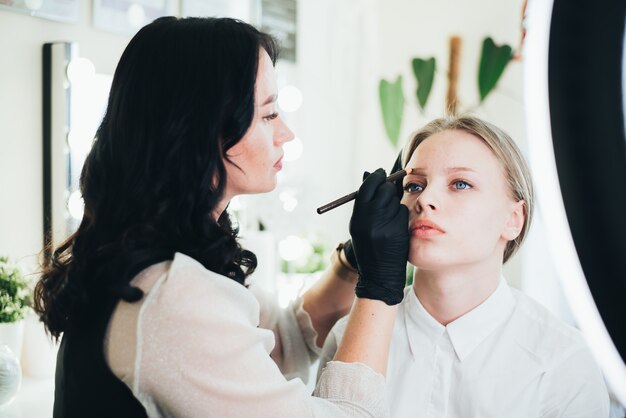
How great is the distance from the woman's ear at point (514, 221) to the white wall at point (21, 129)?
3.78 ft

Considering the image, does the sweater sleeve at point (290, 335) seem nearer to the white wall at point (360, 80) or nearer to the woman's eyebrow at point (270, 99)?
the woman's eyebrow at point (270, 99)

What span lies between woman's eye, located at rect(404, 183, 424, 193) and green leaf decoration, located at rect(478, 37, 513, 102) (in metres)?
1.31

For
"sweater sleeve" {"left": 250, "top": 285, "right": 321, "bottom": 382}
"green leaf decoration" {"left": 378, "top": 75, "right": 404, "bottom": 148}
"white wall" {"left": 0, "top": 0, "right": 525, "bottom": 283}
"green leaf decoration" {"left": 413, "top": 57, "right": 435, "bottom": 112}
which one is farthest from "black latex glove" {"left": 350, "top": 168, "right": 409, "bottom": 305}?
"green leaf decoration" {"left": 378, "top": 75, "right": 404, "bottom": 148}

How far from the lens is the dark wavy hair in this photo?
89 cm

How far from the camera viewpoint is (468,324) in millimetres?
1101

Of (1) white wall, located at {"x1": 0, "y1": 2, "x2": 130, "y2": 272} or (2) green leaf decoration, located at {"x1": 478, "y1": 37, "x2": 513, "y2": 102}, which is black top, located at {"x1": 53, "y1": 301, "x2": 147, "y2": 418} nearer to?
(1) white wall, located at {"x1": 0, "y1": 2, "x2": 130, "y2": 272}

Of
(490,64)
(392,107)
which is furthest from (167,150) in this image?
(392,107)

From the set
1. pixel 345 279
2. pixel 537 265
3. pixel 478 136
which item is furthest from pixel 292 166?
pixel 478 136

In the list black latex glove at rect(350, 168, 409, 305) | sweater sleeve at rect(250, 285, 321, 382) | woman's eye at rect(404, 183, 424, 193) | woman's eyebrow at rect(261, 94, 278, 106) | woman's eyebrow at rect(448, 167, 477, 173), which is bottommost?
sweater sleeve at rect(250, 285, 321, 382)

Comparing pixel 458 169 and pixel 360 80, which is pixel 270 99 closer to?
pixel 458 169

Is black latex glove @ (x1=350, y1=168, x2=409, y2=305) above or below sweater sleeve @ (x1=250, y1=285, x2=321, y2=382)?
above

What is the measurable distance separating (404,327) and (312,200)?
140cm

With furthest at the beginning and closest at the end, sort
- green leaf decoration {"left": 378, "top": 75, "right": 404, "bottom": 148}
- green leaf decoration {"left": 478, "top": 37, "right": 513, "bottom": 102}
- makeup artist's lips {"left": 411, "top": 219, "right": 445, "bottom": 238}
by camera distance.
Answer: green leaf decoration {"left": 378, "top": 75, "right": 404, "bottom": 148}, green leaf decoration {"left": 478, "top": 37, "right": 513, "bottom": 102}, makeup artist's lips {"left": 411, "top": 219, "right": 445, "bottom": 238}

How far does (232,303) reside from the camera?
2.83 ft
